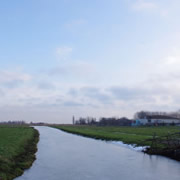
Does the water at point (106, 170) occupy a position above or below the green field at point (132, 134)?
below

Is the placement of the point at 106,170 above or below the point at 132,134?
below

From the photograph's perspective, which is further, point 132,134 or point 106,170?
point 132,134

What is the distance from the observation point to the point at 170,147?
30.1m

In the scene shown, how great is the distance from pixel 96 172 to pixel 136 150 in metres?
16.0

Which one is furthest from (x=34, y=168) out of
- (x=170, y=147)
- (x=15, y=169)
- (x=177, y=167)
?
(x=170, y=147)

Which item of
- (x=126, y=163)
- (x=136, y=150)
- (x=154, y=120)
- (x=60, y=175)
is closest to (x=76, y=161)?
(x=126, y=163)

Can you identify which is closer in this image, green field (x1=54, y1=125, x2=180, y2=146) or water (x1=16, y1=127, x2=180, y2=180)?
water (x1=16, y1=127, x2=180, y2=180)

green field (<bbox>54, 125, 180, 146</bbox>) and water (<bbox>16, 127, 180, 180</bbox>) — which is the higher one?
green field (<bbox>54, 125, 180, 146</bbox>)

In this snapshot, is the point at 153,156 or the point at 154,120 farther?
the point at 154,120

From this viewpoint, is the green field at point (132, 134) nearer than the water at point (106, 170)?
No

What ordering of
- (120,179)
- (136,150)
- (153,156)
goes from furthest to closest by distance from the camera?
(136,150), (153,156), (120,179)

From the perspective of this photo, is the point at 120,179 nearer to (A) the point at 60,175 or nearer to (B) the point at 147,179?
(B) the point at 147,179

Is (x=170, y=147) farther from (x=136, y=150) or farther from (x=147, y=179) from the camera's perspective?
(x=147, y=179)

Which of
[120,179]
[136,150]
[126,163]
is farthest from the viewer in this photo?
[136,150]
